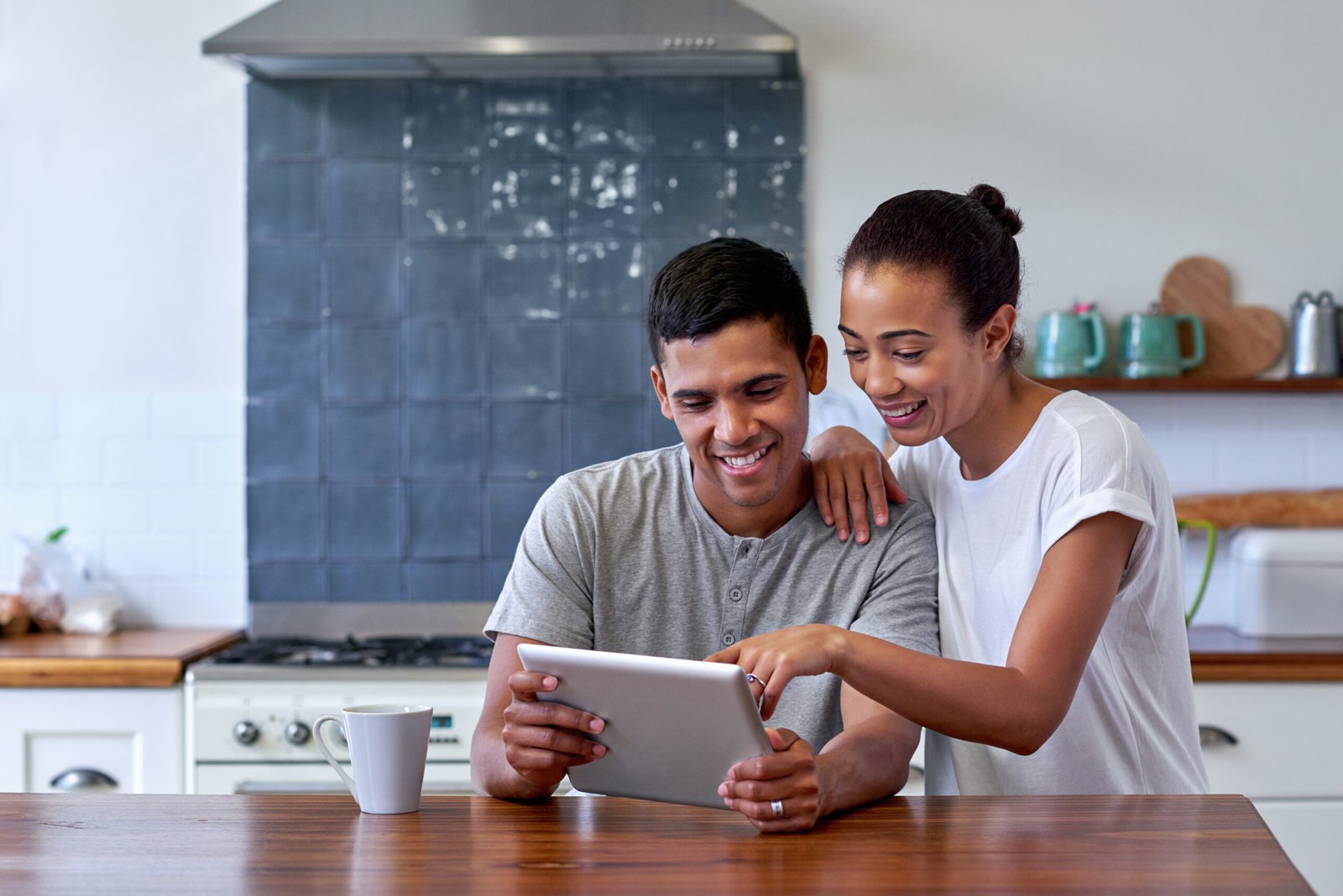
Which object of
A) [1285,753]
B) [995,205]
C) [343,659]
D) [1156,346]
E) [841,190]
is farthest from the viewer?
[841,190]

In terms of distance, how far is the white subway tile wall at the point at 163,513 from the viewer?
307 cm

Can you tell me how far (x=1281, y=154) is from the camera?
2.96 m

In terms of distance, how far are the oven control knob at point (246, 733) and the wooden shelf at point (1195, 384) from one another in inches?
71.6

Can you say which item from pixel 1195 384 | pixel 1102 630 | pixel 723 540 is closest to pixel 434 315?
pixel 723 540

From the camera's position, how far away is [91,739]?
8.38ft

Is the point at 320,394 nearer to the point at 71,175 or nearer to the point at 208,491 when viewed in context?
the point at 208,491

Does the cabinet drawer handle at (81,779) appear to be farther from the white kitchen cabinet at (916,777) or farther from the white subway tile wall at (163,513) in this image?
the white kitchen cabinet at (916,777)

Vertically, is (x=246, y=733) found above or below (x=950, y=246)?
below

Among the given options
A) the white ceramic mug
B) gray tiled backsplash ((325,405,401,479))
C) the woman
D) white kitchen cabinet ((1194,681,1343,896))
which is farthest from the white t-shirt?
gray tiled backsplash ((325,405,401,479))

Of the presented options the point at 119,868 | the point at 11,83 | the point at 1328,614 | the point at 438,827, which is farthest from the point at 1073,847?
the point at 11,83

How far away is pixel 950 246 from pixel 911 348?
0.12 metres

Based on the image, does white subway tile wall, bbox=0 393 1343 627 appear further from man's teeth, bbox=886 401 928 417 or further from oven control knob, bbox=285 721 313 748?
man's teeth, bbox=886 401 928 417

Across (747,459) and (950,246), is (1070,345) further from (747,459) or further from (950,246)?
(747,459)

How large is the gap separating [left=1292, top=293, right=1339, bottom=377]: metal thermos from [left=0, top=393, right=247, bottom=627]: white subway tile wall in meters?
2.45
